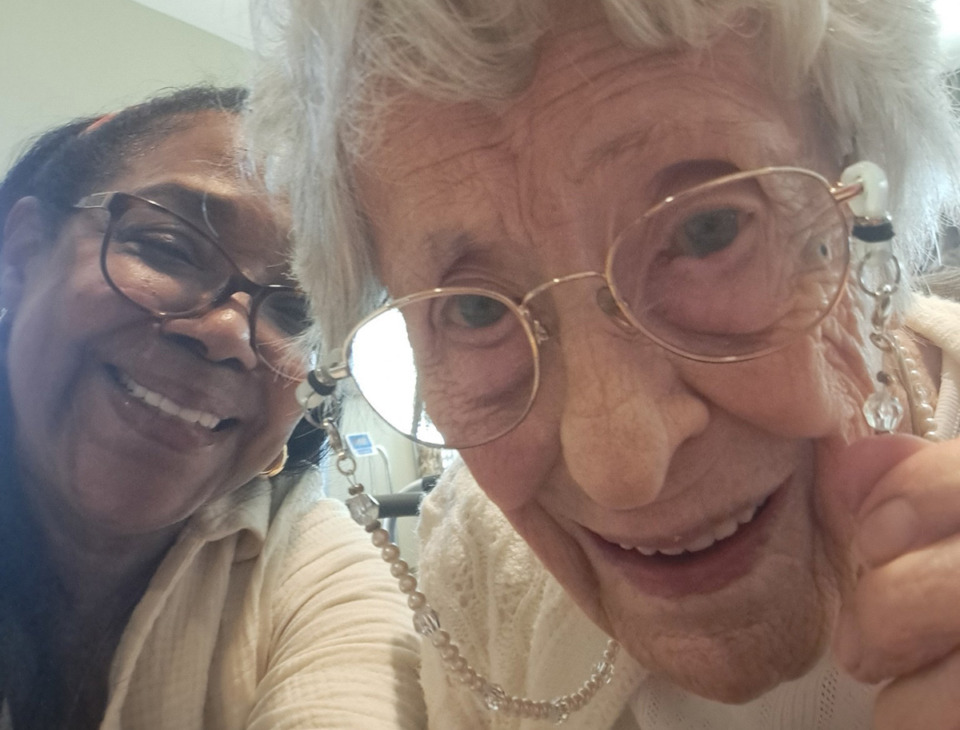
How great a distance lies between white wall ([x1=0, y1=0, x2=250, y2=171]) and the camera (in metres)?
2.43

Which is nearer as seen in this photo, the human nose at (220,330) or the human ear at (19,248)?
the human nose at (220,330)

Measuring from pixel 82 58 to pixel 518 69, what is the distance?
280 cm

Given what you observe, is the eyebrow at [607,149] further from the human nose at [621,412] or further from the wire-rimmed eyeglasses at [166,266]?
the wire-rimmed eyeglasses at [166,266]

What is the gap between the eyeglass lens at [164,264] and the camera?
3.28 ft

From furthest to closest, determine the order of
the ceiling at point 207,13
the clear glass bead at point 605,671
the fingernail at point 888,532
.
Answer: the ceiling at point 207,13 < the clear glass bead at point 605,671 < the fingernail at point 888,532

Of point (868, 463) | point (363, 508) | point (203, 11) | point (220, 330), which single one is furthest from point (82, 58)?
point (868, 463)

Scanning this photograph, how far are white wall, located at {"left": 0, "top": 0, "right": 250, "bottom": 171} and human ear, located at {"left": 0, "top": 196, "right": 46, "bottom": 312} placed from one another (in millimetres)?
1258

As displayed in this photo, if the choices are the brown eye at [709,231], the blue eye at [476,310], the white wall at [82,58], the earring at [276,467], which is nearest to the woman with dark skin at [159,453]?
the earring at [276,467]

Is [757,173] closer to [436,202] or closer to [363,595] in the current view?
[436,202]

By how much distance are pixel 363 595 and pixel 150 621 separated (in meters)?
0.34

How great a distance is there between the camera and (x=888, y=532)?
35 centimetres

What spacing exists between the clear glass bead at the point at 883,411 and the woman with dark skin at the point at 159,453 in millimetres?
747

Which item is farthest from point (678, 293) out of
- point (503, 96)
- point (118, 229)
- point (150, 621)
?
point (150, 621)

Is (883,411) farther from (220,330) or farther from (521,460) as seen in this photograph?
(220,330)
